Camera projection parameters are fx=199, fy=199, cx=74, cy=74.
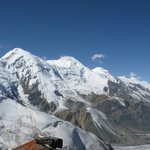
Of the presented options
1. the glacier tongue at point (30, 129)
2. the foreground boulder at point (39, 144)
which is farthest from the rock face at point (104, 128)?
the foreground boulder at point (39, 144)

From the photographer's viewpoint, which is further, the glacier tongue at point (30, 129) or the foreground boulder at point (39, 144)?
the glacier tongue at point (30, 129)

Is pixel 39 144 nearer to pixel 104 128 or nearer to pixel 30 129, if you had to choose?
pixel 30 129

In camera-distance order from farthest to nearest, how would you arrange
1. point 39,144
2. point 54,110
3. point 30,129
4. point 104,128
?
1. point 54,110
2. point 104,128
3. point 30,129
4. point 39,144

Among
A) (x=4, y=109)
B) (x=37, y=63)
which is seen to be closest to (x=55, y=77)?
(x=37, y=63)

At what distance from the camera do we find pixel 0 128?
14.0 metres

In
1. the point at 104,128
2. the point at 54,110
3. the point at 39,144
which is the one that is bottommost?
the point at 39,144

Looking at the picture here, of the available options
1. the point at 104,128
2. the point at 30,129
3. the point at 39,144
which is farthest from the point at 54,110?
the point at 39,144

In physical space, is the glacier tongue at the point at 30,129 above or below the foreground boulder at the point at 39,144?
above

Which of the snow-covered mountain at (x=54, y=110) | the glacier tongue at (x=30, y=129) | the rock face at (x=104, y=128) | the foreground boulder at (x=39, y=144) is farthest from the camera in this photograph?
the rock face at (x=104, y=128)

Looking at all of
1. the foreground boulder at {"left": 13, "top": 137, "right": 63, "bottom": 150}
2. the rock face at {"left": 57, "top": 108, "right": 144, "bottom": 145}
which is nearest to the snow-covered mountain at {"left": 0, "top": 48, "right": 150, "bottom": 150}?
the rock face at {"left": 57, "top": 108, "right": 144, "bottom": 145}

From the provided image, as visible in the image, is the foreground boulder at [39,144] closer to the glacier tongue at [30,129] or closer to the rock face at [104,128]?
the glacier tongue at [30,129]

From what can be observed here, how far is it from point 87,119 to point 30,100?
315 ft

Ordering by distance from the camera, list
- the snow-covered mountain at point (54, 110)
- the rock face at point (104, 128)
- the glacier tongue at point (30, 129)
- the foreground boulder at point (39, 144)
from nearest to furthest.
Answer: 1. the foreground boulder at point (39, 144)
2. the glacier tongue at point (30, 129)
3. the snow-covered mountain at point (54, 110)
4. the rock face at point (104, 128)

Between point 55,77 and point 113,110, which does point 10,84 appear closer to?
point 55,77
